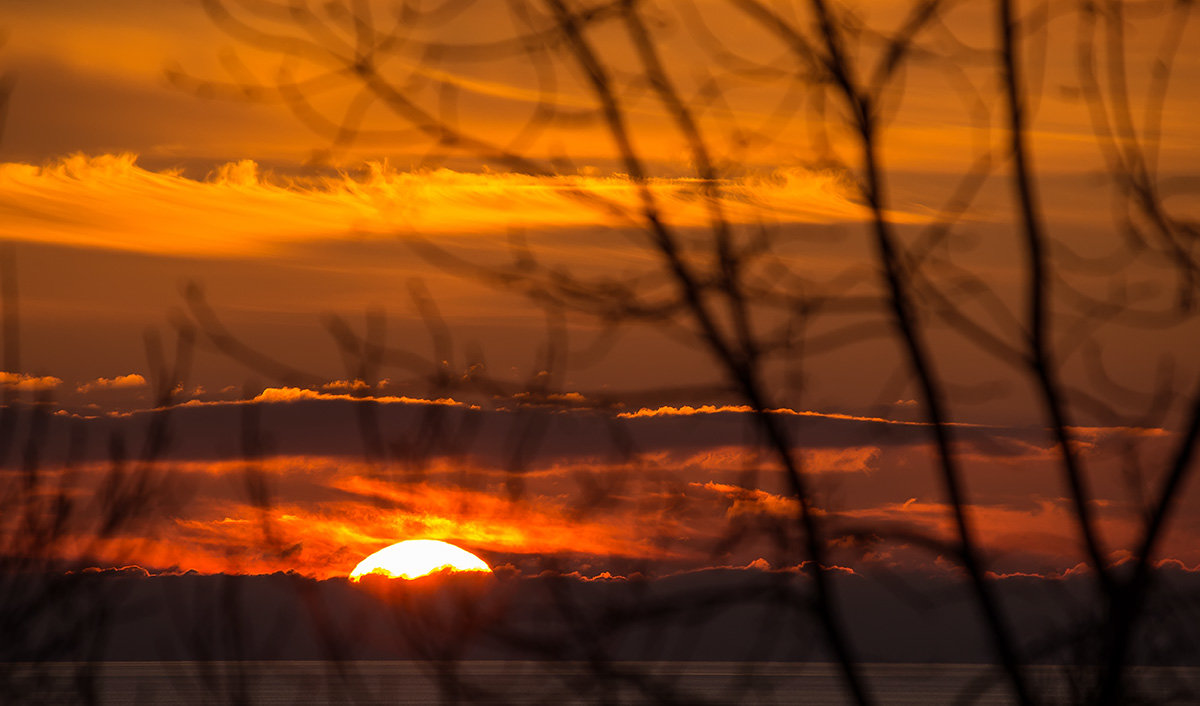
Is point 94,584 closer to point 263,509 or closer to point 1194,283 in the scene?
point 263,509

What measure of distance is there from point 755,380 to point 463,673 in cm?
176

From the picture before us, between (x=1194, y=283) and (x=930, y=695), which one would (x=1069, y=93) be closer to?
(x=1194, y=283)

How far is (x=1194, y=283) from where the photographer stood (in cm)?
295

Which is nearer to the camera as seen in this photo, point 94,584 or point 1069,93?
point 1069,93

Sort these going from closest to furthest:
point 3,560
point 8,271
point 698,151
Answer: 1. point 698,151
2. point 8,271
3. point 3,560

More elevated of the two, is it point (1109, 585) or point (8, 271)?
point (8, 271)

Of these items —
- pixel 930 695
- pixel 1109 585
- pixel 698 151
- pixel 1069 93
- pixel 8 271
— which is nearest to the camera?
pixel 1109 585

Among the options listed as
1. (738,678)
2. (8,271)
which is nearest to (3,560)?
(8,271)

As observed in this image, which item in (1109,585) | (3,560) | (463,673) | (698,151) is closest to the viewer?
(1109,585)

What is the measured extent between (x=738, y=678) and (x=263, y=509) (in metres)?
2.85

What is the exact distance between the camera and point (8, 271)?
19.8 ft

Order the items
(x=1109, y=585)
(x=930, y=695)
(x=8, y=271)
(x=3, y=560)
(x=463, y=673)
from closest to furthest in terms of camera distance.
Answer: (x=1109, y=585)
(x=463, y=673)
(x=8, y=271)
(x=3, y=560)
(x=930, y=695)

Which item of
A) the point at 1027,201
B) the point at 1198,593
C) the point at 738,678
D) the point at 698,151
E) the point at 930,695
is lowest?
the point at 738,678

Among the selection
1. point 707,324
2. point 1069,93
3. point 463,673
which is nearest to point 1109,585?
point 707,324
